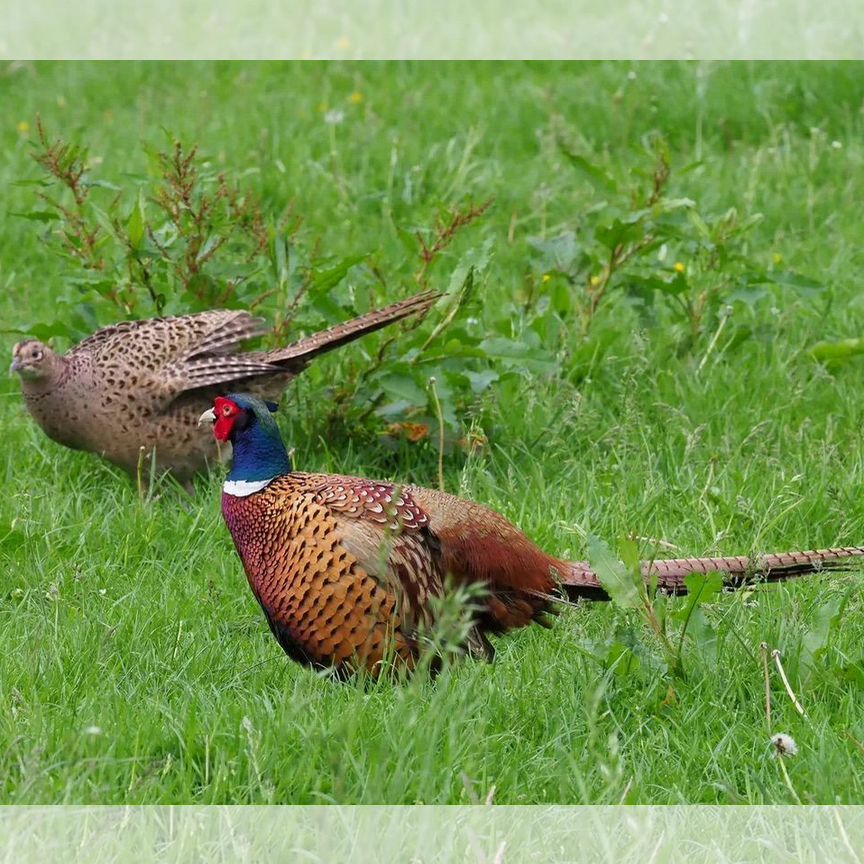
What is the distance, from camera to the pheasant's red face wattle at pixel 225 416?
386cm

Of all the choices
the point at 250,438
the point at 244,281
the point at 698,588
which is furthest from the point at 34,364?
the point at 698,588

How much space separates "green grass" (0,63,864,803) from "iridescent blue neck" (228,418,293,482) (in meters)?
0.42

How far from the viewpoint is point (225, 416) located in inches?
153

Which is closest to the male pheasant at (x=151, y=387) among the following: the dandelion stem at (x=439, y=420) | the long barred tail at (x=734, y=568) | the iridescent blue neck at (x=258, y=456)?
the dandelion stem at (x=439, y=420)

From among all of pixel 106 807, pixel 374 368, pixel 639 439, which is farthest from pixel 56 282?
pixel 106 807

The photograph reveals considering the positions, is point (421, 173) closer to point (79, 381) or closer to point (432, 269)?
point (432, 269)

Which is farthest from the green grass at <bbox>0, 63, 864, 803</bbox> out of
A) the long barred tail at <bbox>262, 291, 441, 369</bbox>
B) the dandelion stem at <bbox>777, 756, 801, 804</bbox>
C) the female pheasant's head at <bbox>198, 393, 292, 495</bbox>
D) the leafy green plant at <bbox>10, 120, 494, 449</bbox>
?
the female pheasant's head at <bbox>198, 393, 292, 495</bbox>

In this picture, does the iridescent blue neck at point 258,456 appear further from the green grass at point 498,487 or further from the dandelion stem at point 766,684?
the dandelion stem at point 766,684

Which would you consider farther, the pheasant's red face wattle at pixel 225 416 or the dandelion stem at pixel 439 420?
the dandelion stem at pixel 439 420

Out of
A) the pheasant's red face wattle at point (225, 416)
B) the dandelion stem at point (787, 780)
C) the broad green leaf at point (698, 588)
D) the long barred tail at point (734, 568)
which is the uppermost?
the pheasant's red face wattle at point (225, 416)

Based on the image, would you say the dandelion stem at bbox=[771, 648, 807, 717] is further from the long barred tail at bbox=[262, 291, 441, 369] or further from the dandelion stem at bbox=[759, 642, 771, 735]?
the long barred tail at bbox=[262, 291, 441, 369]

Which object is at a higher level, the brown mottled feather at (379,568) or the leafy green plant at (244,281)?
the leafy green plant at (244,281)
